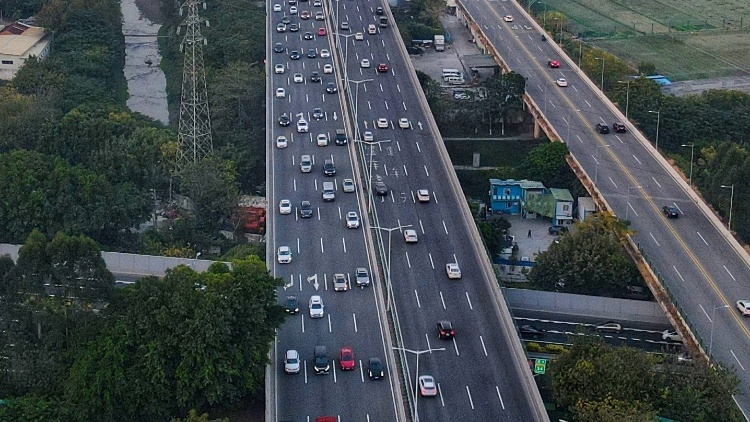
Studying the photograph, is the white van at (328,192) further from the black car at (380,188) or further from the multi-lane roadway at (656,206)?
the multi-lane roadway at (656,206)

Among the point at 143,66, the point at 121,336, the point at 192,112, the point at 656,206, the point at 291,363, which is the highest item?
the point at 121,336

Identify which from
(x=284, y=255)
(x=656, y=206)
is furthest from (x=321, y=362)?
(x=656, y=206)

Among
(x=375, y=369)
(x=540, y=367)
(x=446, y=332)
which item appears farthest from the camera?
(x=540, y=367)

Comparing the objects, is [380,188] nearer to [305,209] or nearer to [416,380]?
[305,209]

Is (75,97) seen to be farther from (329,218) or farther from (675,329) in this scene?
(675,329)

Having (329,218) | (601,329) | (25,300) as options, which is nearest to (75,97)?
(329,218)

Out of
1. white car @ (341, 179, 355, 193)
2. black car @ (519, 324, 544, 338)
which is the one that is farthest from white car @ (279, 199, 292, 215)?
black car @ (519, 324, 544, 338)
